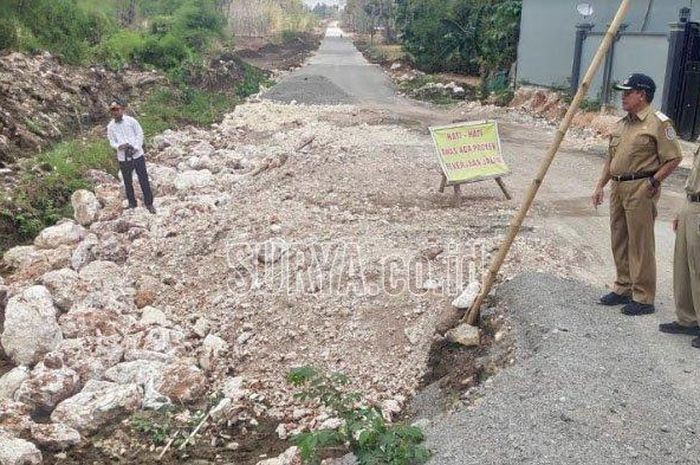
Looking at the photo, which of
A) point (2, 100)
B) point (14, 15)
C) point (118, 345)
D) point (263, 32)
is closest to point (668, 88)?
point (118, 345)

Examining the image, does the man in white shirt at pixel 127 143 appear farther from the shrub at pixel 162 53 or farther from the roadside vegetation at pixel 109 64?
the shrub at pixel 162 53

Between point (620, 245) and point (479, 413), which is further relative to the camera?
point (620, 245)

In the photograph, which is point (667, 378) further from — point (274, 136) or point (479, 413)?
point (274, 136)

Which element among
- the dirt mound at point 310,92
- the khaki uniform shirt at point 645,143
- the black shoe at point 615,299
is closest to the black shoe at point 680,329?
the black shoe at point 615,299

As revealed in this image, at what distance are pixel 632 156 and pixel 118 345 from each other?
4597mm

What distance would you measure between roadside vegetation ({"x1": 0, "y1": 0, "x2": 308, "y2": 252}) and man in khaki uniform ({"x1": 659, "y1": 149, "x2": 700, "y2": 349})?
8453 mm

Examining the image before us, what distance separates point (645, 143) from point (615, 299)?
50.8 inches

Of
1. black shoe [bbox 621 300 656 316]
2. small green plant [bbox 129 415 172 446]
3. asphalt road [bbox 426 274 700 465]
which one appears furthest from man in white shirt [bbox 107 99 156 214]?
black shoe [bbox 621 300 656 316]

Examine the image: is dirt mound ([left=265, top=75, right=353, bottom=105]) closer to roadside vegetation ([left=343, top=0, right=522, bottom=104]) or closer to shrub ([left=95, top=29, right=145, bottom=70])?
roadside vegetation ([left=343, top=0, right=522, bottom=104])

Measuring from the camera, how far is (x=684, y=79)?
13531 mm

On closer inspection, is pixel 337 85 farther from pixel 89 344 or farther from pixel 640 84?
pixel 640 84

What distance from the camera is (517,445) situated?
13.2 feet

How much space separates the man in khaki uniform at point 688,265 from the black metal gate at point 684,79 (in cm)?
958

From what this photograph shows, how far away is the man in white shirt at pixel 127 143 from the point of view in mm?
9305
